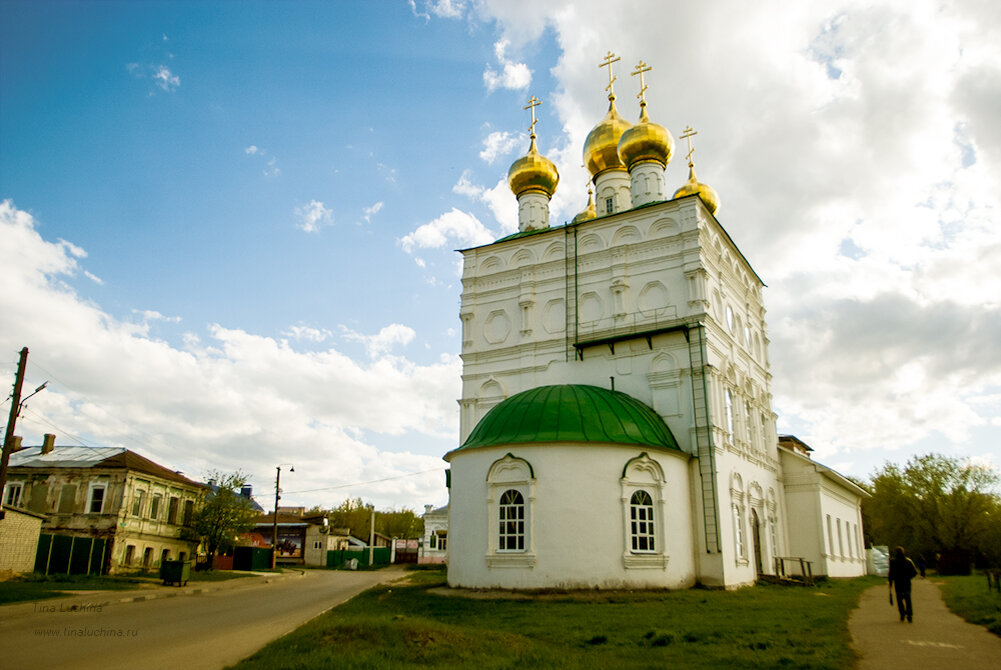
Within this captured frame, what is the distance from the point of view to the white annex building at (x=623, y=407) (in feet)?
57.0

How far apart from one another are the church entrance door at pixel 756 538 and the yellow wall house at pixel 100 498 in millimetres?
22127

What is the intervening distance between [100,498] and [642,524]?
20424mm

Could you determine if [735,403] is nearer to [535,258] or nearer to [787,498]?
[787,498]

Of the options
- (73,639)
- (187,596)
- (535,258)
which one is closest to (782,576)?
(535,258)

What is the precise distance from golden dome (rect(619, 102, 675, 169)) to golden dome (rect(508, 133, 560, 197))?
3518 millimetres

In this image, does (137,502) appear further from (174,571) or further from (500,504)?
(500,504)

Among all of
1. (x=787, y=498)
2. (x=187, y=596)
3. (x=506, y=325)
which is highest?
(x=506, y=325)

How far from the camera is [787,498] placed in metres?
27.0

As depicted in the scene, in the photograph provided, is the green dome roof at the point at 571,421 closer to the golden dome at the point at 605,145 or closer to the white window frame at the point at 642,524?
the white window frame at the point at 642,524

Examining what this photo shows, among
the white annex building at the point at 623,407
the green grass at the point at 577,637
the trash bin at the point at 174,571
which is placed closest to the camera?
the green grass at the point at 577,637

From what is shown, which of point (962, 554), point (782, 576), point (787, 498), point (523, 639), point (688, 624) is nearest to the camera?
point (523, 639)

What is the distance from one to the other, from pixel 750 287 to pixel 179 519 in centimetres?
2569

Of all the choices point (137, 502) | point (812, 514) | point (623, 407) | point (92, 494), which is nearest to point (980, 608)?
point (623, 407)

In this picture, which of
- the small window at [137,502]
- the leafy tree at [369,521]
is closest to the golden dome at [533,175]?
the small window at [137,502]
